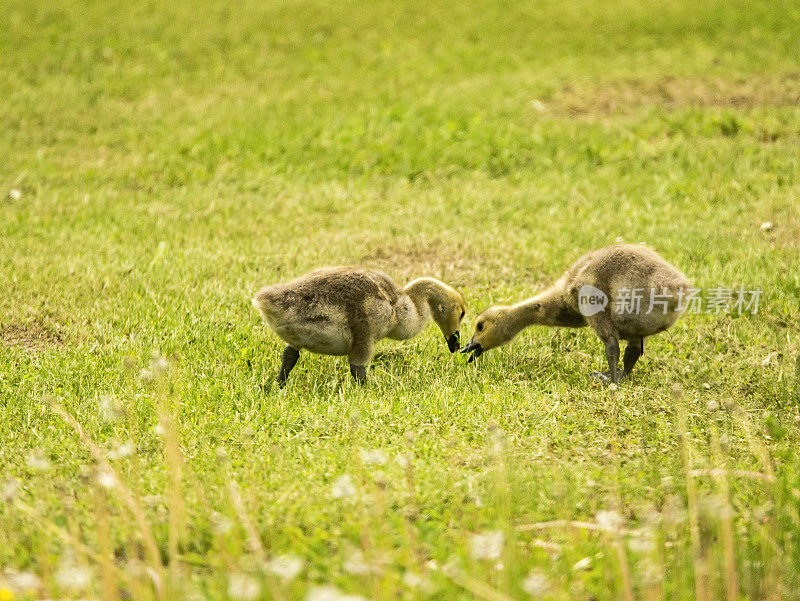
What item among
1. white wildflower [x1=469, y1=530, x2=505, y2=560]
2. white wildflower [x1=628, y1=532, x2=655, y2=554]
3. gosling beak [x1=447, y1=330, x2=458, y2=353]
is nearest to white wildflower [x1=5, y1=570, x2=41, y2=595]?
white wildflower [x1=469, y1=530, x2=505, y2=560]

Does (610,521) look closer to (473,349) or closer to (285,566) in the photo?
(285,566)

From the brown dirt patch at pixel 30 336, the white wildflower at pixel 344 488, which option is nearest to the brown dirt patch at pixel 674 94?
the brown dirt patch at pixel 30 336

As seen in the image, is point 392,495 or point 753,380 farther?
point 753,380

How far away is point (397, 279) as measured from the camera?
9.77 metres

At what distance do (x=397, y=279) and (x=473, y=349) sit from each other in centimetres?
212

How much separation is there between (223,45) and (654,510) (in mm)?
17498

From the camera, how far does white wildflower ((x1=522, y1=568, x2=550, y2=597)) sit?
11.5ft

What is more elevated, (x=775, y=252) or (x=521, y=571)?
(x=521, y=571)

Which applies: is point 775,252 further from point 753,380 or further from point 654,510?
point 654,510

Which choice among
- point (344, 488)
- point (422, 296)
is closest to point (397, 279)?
point (422, 296)

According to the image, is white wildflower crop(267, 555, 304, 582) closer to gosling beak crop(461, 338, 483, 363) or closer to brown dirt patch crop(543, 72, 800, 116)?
gosling beak crop(461, 338, 483, 363)

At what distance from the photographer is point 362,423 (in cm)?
610

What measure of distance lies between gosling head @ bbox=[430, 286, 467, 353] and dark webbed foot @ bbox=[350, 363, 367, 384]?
41.9 inches

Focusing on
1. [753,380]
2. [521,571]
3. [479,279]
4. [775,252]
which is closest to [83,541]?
[521,571]
